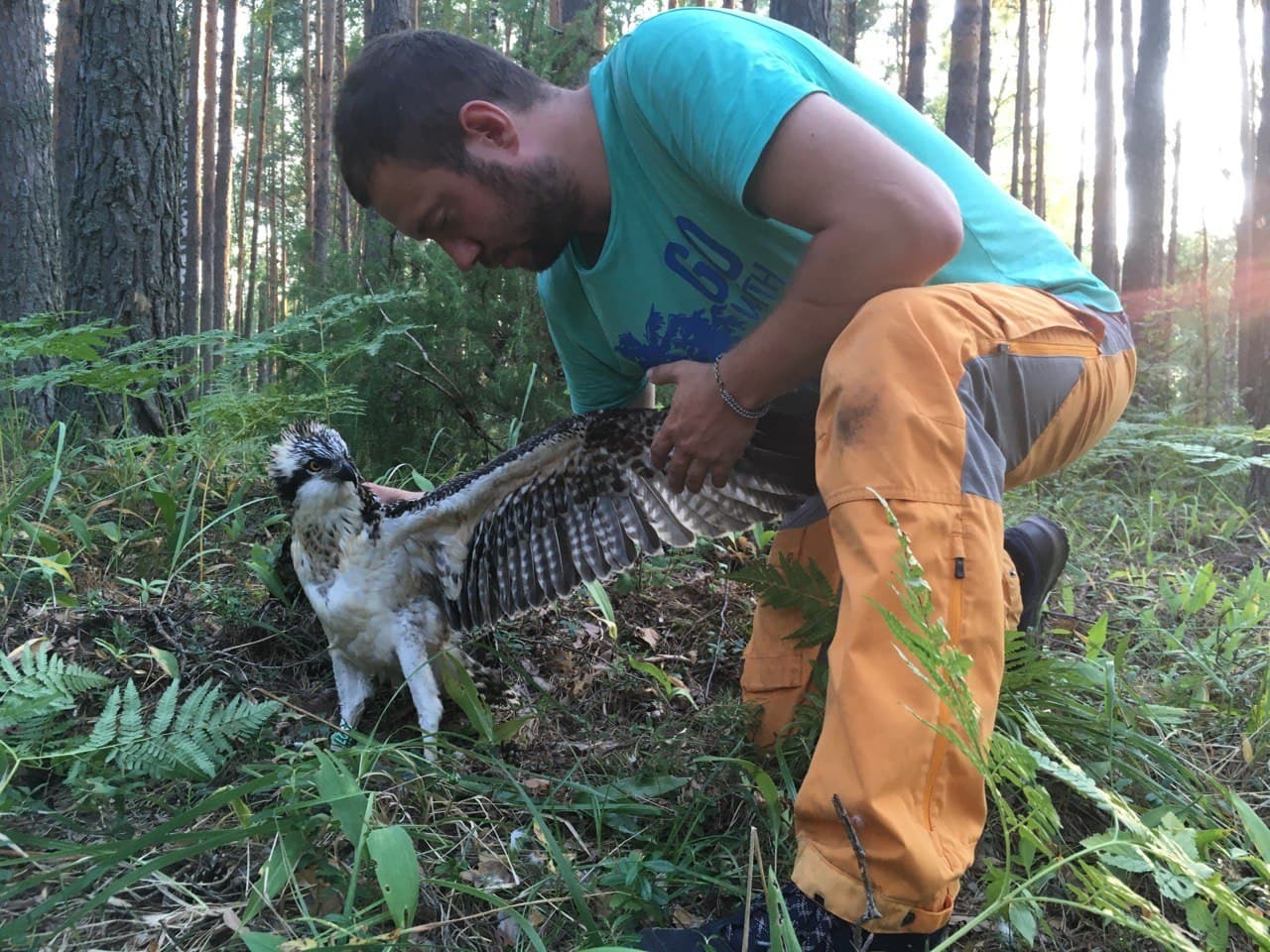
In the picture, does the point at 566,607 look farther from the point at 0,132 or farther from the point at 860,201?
the point at 0,132

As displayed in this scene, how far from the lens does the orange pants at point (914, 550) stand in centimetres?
141

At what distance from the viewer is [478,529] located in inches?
120

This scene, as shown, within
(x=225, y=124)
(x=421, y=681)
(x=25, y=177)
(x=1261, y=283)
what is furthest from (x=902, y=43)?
(x=421, y=681)

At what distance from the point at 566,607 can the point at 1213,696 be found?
2.29 metres

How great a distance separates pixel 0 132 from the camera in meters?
7.30

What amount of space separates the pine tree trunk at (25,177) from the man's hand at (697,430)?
22.6ft

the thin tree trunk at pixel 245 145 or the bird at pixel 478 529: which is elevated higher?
the thin tree trunk at pixel 245 145

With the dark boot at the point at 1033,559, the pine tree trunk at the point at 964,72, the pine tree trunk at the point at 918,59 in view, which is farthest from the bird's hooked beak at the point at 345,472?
the pine tree trunk at the point at 918,59

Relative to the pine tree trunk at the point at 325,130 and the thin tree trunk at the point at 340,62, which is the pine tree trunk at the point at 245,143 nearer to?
the thin tree trunk at the point at 340,62

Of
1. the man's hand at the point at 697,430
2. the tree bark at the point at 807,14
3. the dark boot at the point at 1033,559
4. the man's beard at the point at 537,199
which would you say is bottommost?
the dark boot at the point at 1033,559

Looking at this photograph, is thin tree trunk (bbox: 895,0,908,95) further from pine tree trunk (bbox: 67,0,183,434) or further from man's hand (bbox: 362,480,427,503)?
man's hand (bbox: 362,480,427,503)

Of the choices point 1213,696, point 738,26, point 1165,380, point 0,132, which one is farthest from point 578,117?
point 1165,380

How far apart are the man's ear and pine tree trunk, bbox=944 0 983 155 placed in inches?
364

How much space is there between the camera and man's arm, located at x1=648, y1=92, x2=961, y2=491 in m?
1.81
